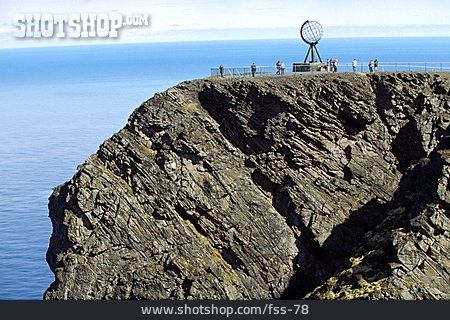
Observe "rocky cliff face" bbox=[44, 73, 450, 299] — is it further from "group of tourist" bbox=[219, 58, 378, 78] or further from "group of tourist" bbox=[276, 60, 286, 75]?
"group of tourist" bbox=[276, 60, 286, 75]

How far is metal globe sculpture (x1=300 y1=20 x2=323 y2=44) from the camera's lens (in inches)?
3216

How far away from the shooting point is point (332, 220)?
→ 71812mm

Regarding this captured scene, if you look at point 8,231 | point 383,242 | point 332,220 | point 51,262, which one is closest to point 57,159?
point 8,231

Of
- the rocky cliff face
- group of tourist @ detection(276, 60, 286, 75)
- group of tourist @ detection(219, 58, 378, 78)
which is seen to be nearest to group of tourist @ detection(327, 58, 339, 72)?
group of tourist @ detection(219, 58, 378, 78)

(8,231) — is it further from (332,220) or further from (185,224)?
(332,220)

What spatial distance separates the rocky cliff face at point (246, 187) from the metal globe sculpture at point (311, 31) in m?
7.85

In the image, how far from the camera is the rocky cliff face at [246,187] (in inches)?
2721

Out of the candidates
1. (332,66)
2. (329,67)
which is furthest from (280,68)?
(332,66)

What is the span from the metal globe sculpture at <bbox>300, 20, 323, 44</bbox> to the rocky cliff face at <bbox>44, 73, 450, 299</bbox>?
309 inches

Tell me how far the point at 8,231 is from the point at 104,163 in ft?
132

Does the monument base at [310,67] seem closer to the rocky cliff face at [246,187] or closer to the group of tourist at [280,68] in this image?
the group of tourist at [280,68]

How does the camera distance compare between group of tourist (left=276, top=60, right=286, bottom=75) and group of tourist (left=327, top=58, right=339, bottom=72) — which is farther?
group of tourist (left=327, top=58, right=339, bottom=72)

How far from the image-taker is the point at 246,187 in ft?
238

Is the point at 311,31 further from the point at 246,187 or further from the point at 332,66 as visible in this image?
the point at 246,187
